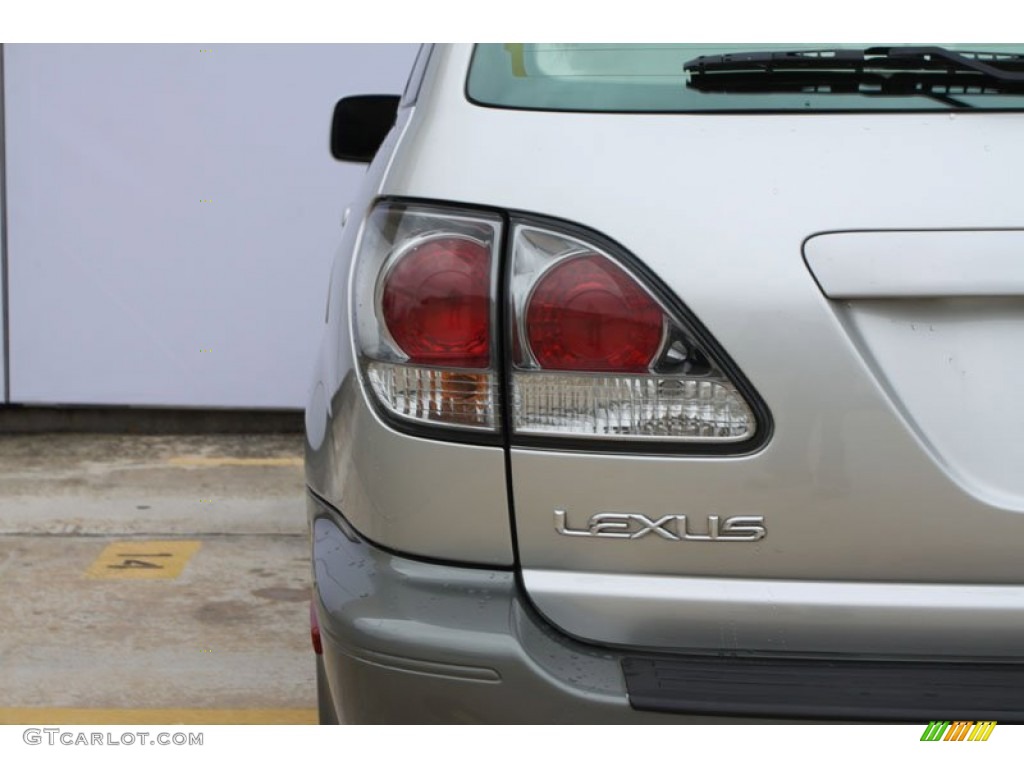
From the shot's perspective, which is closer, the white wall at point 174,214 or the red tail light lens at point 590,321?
the red tail light lens at point 590,321

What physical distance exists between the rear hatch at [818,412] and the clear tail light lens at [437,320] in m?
0.06

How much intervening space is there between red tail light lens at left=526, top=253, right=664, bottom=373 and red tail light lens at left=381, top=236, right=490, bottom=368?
69 millimetres

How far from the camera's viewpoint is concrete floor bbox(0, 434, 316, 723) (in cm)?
319

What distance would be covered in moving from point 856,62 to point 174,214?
4.48m

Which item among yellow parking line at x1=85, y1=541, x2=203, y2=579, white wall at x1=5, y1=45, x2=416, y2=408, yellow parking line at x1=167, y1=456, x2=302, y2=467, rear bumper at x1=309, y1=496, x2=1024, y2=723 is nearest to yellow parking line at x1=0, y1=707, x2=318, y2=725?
yellow parking line at x1=85, y1=541, x2=203, y2=579

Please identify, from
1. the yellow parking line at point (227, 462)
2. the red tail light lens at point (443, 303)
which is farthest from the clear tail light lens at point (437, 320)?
the yellow parking line at point (227, 462)

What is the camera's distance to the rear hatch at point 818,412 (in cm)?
159

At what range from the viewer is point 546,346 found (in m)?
1.66

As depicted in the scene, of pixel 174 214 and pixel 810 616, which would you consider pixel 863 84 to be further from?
pixel 174 214
